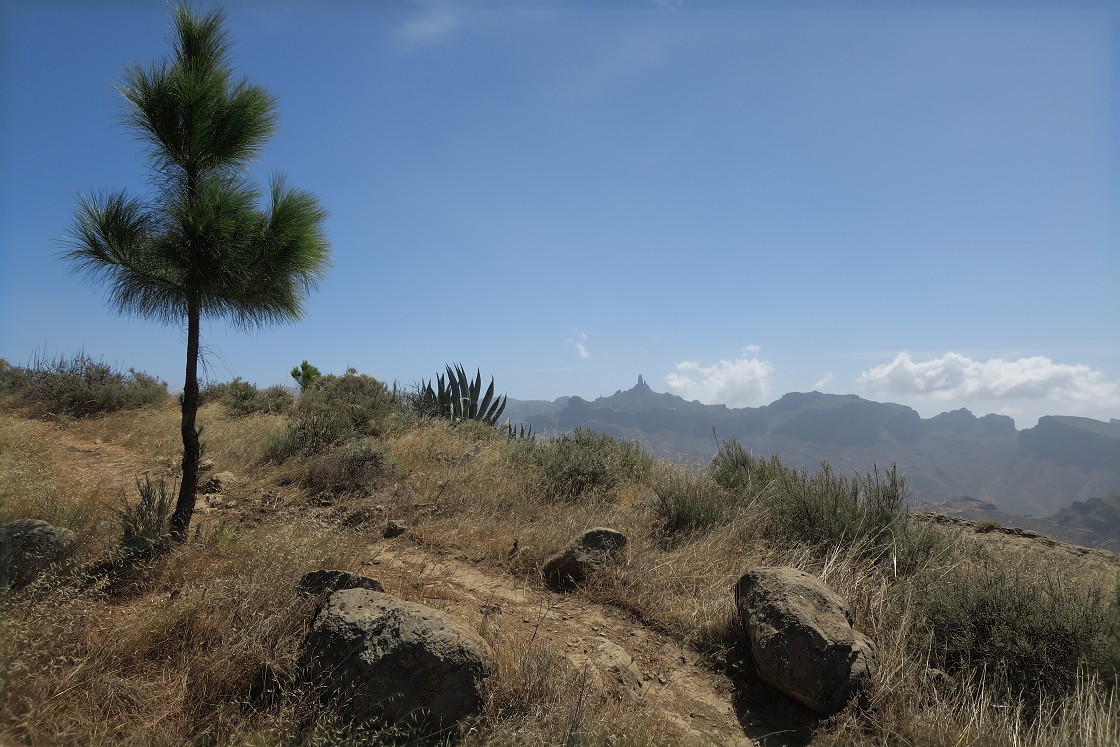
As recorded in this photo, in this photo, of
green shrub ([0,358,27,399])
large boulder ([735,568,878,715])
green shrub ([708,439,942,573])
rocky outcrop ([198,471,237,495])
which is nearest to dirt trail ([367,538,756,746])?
large boulder ([735,568,878,715])

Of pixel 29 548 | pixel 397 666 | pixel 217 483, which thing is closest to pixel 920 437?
pixel 217 483

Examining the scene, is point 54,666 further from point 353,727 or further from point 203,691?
point 353,727

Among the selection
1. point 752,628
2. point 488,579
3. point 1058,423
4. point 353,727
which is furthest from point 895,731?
point 1058,423

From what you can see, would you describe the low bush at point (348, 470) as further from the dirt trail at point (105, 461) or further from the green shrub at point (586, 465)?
the green shrub at point (586, 465)

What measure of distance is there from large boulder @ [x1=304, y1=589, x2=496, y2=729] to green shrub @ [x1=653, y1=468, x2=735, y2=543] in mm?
3271

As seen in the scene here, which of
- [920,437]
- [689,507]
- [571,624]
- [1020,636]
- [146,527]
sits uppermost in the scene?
[146,527]

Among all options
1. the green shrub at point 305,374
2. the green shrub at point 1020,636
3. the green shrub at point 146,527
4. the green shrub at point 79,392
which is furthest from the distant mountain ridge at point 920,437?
the green shrub at point 146,527

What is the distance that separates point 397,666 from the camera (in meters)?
2.73

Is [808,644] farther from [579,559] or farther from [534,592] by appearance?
[534,592]

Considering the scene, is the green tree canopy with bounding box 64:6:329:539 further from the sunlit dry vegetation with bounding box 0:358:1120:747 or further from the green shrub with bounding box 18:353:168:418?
the green shrub with bounding box 18:353:168:418

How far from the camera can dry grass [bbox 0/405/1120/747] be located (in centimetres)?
254

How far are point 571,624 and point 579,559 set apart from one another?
80 centimetres

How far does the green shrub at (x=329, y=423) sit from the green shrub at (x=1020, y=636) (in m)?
7.77

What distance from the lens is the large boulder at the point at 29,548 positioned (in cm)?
327
